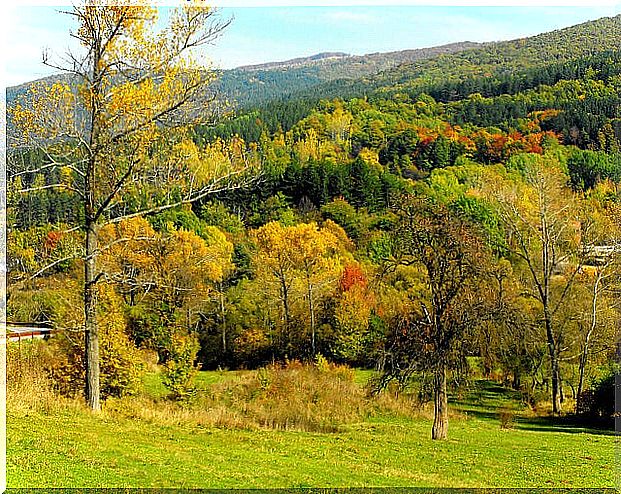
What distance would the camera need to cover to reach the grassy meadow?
470cm

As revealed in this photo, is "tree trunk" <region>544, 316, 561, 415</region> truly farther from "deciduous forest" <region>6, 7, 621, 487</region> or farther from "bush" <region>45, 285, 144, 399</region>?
"bush" <region>45, 285, 144, 399</region>

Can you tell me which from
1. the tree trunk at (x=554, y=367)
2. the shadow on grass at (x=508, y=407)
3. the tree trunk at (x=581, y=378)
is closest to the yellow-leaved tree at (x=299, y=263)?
the shadow on grass at (x=508, y=407)

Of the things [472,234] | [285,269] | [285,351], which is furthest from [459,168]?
[472,234]

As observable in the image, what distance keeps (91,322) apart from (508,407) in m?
7.19

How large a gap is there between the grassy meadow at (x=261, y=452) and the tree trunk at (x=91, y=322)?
0.18 metres

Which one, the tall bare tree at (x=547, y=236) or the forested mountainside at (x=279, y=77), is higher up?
the forested mountainside at (x=279, y=77)

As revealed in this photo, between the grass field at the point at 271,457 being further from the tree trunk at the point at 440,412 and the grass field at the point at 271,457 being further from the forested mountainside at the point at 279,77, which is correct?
the forested mountainside at the point at 279,77

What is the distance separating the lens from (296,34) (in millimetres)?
7148

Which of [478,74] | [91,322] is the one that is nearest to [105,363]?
[91,322]

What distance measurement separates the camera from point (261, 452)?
5625 millimetres

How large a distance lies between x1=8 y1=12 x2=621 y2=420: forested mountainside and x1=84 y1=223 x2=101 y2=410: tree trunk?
48cm

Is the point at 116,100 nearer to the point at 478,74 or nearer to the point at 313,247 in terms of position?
the point at 313,247

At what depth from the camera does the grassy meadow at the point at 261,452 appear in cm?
470

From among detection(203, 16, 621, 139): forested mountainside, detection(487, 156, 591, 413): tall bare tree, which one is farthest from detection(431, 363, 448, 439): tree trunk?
detection(203, 16, 621, 139): forested mountainside
